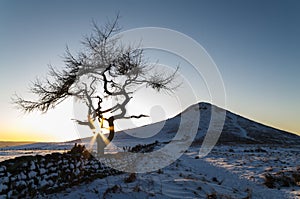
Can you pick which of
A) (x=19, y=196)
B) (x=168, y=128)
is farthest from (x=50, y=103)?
(x=168, y=128)

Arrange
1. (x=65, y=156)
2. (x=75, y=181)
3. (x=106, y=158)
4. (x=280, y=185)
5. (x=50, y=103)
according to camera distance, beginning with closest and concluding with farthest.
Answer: (x=75, y=181)
(x=65, y=156)
(x=280, y=185)
(x=106, y=158)
(x=50, y=103)

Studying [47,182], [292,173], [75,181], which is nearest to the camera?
[47,182]

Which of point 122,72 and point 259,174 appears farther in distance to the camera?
point 122,72

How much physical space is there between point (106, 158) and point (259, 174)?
9.93m

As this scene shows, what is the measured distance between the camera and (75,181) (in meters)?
10.8

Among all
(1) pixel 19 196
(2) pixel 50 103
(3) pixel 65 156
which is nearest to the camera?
(1) pixel 19 196

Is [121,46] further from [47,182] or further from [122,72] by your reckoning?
[47,182]

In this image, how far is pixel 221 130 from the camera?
8944 cm

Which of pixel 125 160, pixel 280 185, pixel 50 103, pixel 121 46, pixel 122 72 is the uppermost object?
pixel 121 46

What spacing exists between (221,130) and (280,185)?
77642mm

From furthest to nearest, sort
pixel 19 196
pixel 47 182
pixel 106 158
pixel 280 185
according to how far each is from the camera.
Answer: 1. pixel 106 158
2. pixel 280 185
3. pixel 47 182
4. pixel 19 196

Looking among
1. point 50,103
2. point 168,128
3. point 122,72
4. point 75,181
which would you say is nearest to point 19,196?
point 75,181

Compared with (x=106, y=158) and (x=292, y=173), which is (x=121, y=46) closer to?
(x=106, y=158)

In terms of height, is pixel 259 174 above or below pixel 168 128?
below
